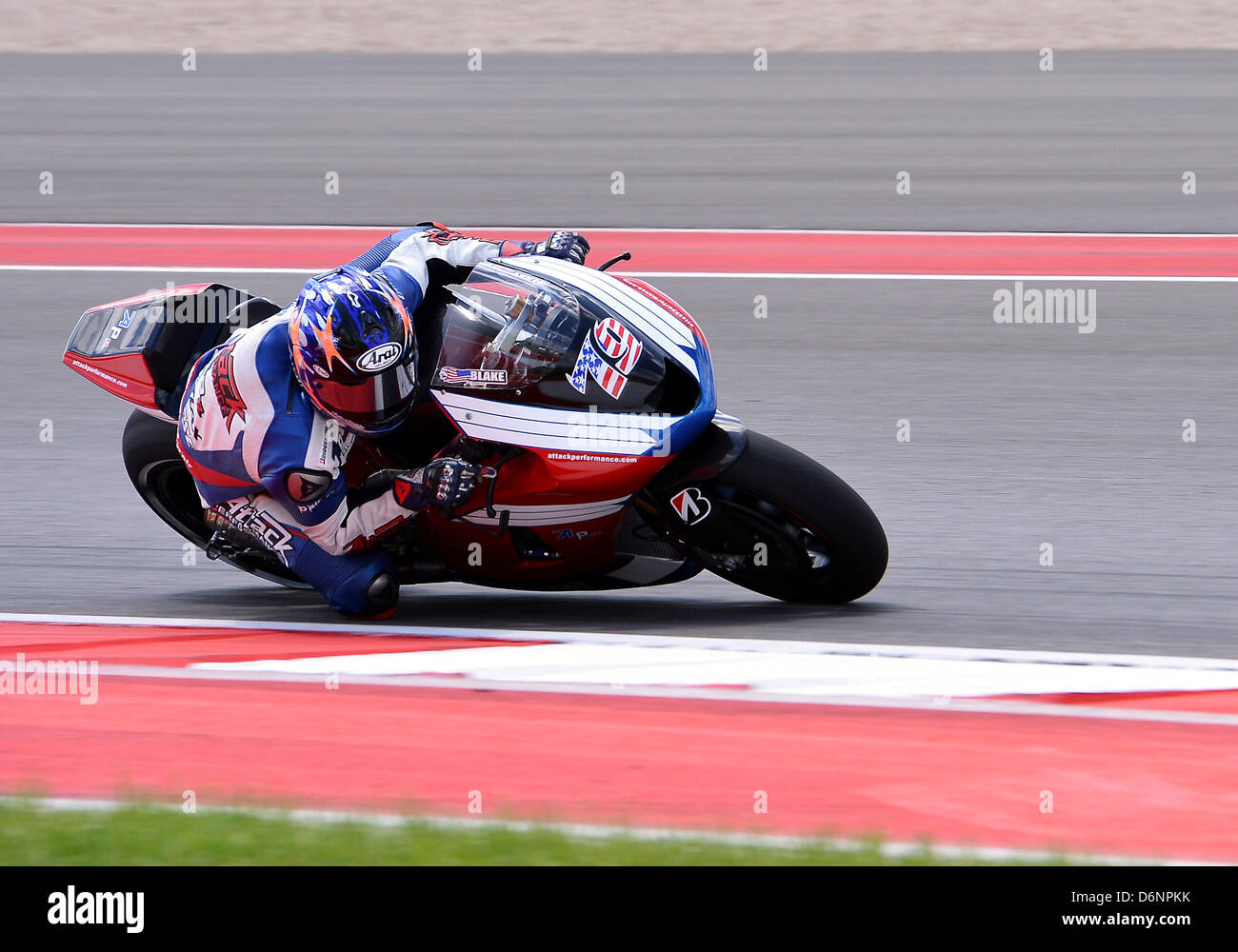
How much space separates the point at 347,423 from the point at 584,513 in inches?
31.6

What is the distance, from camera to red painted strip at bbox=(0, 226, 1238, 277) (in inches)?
437

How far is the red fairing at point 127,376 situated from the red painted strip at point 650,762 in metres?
1.26

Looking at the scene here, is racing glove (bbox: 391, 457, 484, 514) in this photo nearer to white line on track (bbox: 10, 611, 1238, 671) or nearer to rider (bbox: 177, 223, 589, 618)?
rider (bbox: 177, 223, 589, 618)

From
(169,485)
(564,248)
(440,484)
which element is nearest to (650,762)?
(440,484)

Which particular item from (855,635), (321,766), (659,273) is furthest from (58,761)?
(659,273)

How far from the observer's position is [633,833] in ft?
12.8

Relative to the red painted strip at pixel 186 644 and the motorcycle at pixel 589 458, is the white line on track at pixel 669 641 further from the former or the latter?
the motorcycle at pixel 589 458

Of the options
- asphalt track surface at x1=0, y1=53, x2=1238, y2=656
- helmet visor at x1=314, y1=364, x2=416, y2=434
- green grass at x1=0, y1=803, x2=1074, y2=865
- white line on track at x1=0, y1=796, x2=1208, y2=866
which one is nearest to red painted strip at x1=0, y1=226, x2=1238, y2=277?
asphalt track surface at x1=0, y1=53, x2=1238, y2=656

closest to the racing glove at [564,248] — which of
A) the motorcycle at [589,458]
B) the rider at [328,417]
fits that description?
the rider at [328,417]

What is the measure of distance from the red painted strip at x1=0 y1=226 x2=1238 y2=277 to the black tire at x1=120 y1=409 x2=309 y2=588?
5175mm

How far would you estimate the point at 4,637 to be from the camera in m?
5.82

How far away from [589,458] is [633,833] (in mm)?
1717

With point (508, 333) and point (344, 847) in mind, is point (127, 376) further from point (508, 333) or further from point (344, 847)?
point (344, 847)

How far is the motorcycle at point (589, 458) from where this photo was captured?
17.7ft
